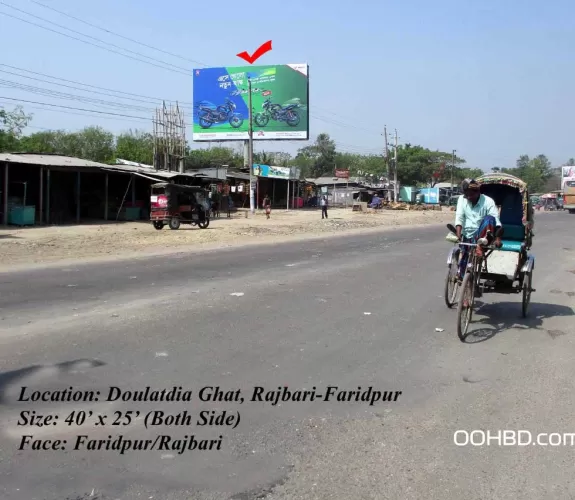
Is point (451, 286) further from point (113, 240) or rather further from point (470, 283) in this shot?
point (113, 240)

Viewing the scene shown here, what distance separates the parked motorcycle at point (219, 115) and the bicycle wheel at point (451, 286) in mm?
Answer: 40032

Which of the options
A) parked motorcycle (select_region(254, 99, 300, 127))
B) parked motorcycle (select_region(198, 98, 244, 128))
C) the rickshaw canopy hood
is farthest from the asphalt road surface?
parked motorcycle (select_region(198, 98, 244, 128))

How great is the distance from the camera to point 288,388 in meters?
5.03

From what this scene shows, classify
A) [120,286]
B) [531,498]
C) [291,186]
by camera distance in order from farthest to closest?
[291,186] → [120,286] → [531,498]

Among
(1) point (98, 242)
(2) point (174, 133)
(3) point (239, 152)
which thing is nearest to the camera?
(1) point (98, 242)

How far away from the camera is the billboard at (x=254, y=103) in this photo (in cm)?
4534

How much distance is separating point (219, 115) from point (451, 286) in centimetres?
4133

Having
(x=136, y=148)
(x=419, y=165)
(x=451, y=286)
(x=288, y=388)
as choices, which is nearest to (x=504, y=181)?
(x=451, y=286)

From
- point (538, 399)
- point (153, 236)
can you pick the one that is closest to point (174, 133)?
point (153, 236)

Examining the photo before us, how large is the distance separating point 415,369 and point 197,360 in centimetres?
212

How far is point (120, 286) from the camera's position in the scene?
10273 millimetres

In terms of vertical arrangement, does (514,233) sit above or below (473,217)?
below

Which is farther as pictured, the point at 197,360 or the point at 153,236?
the point at 153,236

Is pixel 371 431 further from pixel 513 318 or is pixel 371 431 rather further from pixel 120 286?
pixel 120 286
